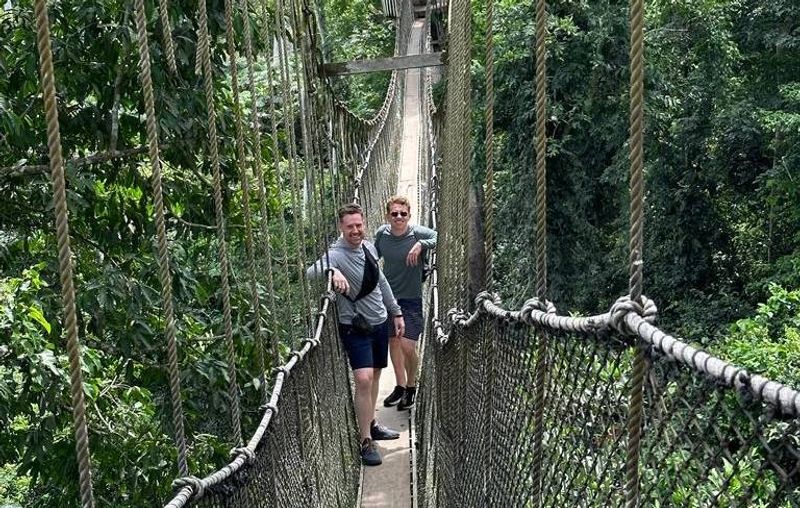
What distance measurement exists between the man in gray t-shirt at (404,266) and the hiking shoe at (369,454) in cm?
37

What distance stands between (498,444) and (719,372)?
1.18m

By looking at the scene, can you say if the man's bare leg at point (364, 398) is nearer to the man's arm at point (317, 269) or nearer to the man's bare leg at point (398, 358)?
the man's bare leg at point (398, 358)

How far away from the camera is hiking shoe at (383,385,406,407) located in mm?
4035

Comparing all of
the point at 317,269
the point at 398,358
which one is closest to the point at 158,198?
the point at 317,269

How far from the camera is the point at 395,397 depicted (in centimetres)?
408

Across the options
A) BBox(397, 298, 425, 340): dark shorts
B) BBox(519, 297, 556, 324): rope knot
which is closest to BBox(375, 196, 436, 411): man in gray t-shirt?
BBox(397, 298, 425, 340): dark shorts

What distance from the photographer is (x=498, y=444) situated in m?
2.01

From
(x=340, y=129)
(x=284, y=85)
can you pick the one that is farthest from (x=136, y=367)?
(x=340, y=129)

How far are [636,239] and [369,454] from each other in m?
2.59

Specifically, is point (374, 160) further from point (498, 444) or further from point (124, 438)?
point (498, 444)

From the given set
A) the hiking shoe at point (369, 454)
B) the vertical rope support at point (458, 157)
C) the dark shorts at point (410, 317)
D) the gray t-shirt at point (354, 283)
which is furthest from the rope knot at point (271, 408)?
the dark shorts at point (410, 317)

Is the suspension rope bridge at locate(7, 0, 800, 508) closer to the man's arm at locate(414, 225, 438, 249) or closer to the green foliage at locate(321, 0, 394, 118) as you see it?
the man's arm at locate(414, 225, 438, 249)

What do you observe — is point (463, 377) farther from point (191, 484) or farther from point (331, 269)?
point (191, 484)

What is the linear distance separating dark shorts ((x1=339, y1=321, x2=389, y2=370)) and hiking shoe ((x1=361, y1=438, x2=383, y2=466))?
283mm
